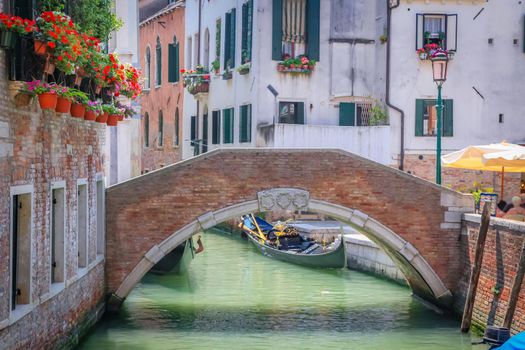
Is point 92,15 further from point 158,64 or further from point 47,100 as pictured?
point 158,64

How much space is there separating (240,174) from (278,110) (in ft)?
21.5

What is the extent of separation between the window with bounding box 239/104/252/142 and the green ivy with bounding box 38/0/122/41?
8.48m

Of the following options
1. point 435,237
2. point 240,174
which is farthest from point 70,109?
point 435,237

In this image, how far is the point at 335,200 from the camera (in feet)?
42.0

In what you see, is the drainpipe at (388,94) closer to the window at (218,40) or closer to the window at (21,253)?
the window at (218,40)

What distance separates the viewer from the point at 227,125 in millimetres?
21281

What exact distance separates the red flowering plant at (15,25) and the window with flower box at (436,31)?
11.6m

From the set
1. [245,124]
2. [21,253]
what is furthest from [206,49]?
[21,253]

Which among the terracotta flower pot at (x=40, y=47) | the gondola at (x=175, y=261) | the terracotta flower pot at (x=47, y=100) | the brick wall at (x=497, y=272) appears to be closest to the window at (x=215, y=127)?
the gondola at (x=175, y=261)

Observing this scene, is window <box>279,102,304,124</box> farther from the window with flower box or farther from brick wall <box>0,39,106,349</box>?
brick wall <box>0,39,106,349</box>

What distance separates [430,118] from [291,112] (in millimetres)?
2392

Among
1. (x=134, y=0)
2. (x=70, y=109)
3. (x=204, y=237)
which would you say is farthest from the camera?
(x=204, y=237)

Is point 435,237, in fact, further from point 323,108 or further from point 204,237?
point 204,237

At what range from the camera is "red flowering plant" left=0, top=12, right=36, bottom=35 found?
736cm
